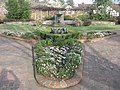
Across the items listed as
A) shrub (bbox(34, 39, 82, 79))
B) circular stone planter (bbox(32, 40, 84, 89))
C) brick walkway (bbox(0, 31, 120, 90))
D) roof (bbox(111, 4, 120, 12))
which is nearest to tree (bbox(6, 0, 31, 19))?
brick walkway (bbox(0, 31, 120, 90))

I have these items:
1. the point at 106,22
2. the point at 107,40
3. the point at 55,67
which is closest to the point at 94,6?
the point at 106,22

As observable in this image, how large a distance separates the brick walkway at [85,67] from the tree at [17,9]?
14.0 metres

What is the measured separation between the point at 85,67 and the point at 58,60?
1.19 m

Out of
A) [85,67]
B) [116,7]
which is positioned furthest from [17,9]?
[85,67]

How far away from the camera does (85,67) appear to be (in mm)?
9984

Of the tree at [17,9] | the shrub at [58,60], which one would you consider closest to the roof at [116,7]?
the tree at [17,9]

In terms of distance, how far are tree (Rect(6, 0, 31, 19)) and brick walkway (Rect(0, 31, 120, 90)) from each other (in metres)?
14.0

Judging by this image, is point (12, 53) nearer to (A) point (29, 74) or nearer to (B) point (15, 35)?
(A) point (29, 74)

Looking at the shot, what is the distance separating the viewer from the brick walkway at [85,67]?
321 inches

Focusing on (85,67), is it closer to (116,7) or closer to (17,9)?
(17,9)

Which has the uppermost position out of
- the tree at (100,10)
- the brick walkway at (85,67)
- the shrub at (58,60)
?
the tree at (100,10)

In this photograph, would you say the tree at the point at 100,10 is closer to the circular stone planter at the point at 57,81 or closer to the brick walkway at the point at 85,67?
the brick walkway at the point at 85,67

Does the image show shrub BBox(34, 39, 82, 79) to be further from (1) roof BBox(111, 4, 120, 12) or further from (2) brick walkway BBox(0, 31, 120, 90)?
(1) roof BBox(111, 4, 120, 12)

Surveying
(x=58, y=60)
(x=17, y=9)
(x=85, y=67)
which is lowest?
(x=85, y=67)
